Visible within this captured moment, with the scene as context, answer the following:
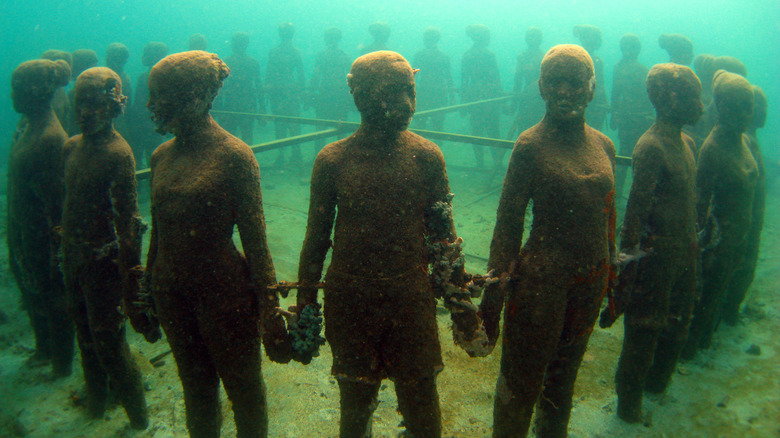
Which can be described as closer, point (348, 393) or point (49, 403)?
A: point (348, 393)

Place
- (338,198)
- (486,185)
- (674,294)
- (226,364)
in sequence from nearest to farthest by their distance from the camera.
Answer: (338,198) < (226,364) < (674,294) < (486,185)

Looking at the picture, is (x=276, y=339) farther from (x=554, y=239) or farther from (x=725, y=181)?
(x=725, y=181)

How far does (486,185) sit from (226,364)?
8949 mm

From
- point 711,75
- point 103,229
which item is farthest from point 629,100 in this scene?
point 103,229

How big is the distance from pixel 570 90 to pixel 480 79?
34.2ft

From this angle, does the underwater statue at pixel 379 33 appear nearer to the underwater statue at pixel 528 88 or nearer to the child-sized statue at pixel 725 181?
the underwater statue at pixel 528 88

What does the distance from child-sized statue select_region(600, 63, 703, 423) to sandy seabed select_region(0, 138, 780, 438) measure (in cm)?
59

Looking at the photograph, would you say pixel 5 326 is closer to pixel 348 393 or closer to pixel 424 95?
pixel 348 393

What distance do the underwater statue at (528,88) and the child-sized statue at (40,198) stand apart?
A: 8830 millimetres

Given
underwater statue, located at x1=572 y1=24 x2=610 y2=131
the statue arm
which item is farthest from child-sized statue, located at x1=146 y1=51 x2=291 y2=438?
underwater statue, located at x1=572 y1=24 x2=610 y2=131

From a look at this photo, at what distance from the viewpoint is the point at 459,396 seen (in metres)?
3.22

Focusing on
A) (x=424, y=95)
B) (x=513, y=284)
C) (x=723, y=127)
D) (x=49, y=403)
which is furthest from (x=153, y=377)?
(x=424, y=95)

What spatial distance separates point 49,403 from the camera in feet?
11.0

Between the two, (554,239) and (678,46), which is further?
(678,46)
